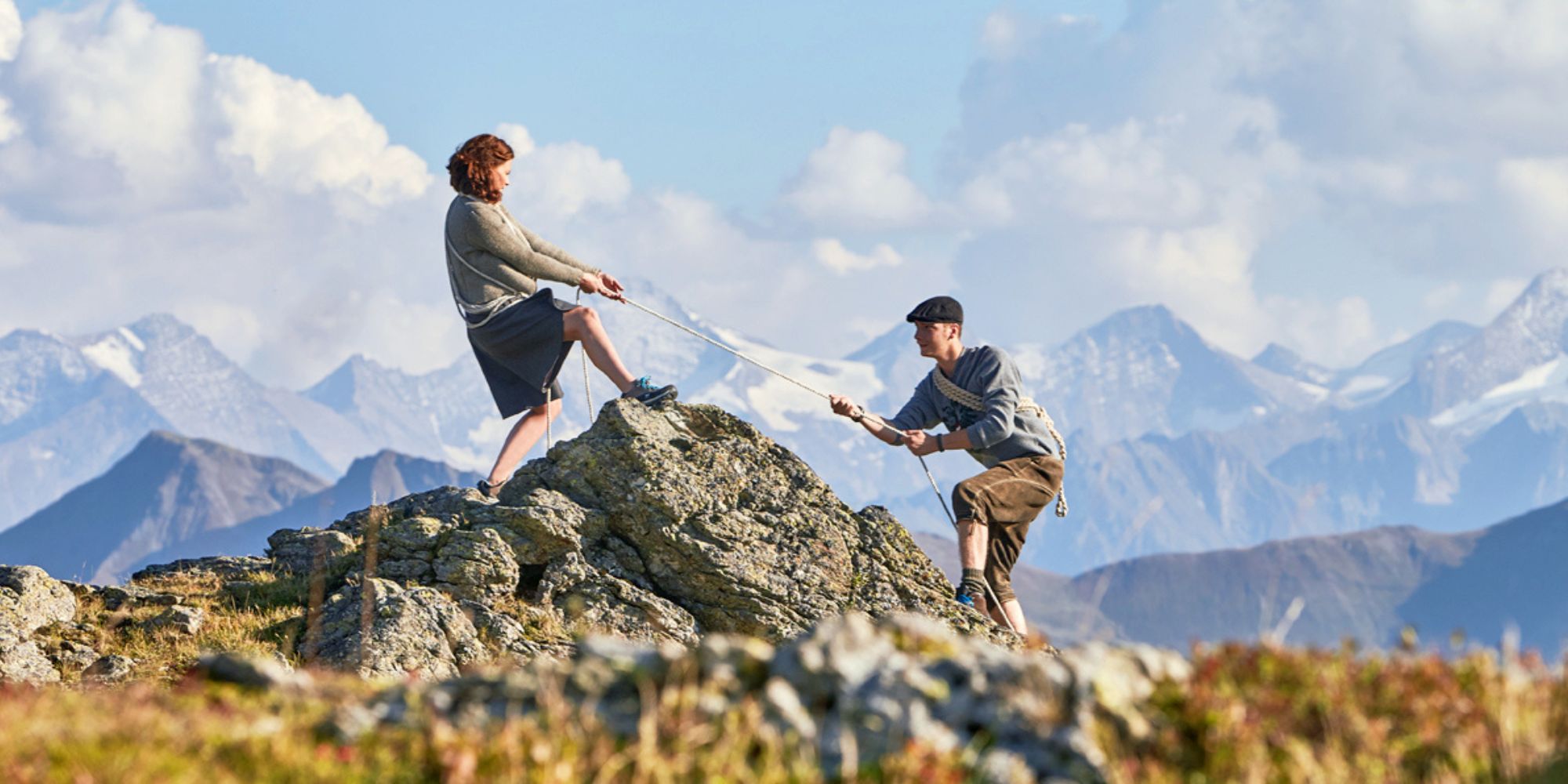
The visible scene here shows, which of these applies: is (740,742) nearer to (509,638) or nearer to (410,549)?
(509,638)

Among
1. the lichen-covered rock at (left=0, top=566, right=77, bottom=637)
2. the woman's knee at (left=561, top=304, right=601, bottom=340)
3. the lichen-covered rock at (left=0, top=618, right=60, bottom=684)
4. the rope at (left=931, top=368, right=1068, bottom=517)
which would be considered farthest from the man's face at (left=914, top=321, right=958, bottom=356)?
the lichen-covered rock at (left=0, top=566, right=77, bottom=637)

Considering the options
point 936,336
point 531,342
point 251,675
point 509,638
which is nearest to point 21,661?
point 509,638

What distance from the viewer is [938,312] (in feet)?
46.5

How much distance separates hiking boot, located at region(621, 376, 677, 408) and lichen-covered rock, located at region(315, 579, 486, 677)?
3.25 metres

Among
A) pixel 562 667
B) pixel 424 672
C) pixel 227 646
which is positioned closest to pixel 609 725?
pixel 562 667

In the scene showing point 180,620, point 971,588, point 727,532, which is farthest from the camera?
point 727,532

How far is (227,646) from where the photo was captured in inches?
508

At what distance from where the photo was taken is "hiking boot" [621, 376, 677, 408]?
1578 centimetres

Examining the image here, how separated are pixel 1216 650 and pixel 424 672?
23.7 feet

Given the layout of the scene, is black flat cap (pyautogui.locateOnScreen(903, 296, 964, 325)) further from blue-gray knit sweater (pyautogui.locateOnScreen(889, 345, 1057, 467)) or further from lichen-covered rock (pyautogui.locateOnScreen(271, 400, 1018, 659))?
lichen-covered rock (pyautogui.locateOnScreen(271, 400, 1018, 659))

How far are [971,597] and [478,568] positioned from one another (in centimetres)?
466

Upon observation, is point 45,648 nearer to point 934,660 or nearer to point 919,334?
point 919,334

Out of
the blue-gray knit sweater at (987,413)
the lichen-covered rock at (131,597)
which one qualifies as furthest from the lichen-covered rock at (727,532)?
the lichen-covered rock at (131,597)

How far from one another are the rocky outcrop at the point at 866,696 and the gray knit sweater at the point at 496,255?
8.72 m
